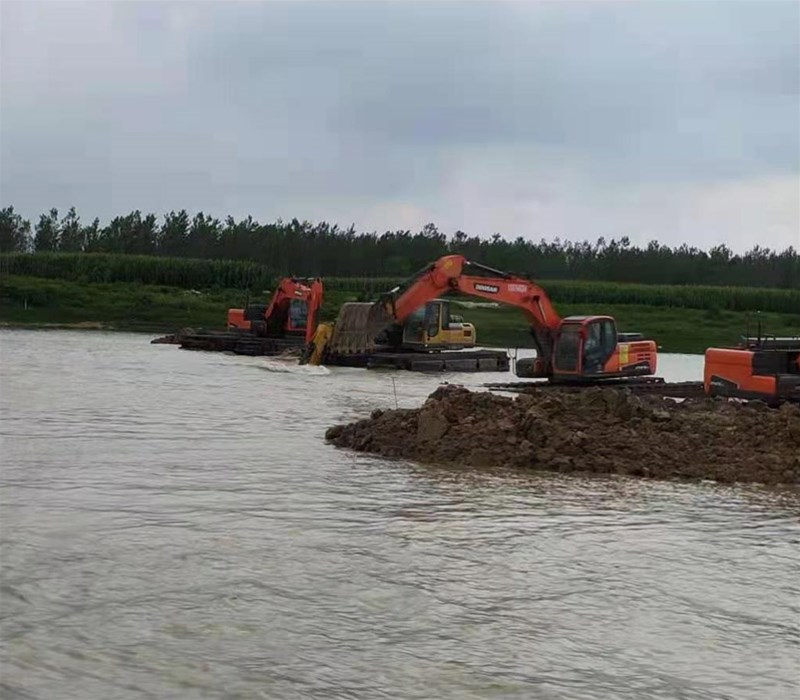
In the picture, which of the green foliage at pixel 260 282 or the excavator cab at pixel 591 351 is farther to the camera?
the green foliage at pixel 260 282

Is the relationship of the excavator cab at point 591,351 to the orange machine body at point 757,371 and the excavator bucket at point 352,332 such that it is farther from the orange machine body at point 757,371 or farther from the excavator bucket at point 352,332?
the excavator bucket at point 352,332

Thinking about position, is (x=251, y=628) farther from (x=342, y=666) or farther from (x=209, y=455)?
(x=209, y=455)

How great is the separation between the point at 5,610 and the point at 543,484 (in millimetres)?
6517

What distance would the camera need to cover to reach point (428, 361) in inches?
1217

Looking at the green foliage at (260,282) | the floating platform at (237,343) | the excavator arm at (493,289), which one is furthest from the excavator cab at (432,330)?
the green foliage at (260,282)

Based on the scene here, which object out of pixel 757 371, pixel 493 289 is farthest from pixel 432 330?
pixel 757 371

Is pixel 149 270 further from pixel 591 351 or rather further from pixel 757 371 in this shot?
pixel 757 371

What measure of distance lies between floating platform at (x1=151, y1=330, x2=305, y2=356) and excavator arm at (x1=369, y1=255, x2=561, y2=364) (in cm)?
821

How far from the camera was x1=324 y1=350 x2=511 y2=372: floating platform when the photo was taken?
97.5 ft

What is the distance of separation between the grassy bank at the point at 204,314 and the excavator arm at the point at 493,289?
2273cm

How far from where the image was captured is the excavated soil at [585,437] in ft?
41.3

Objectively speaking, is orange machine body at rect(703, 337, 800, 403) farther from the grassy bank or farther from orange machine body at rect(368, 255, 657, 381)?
the grassy bank

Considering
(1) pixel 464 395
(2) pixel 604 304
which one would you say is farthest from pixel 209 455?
(2) pixel 604 304

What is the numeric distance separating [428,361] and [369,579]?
77.2ft
